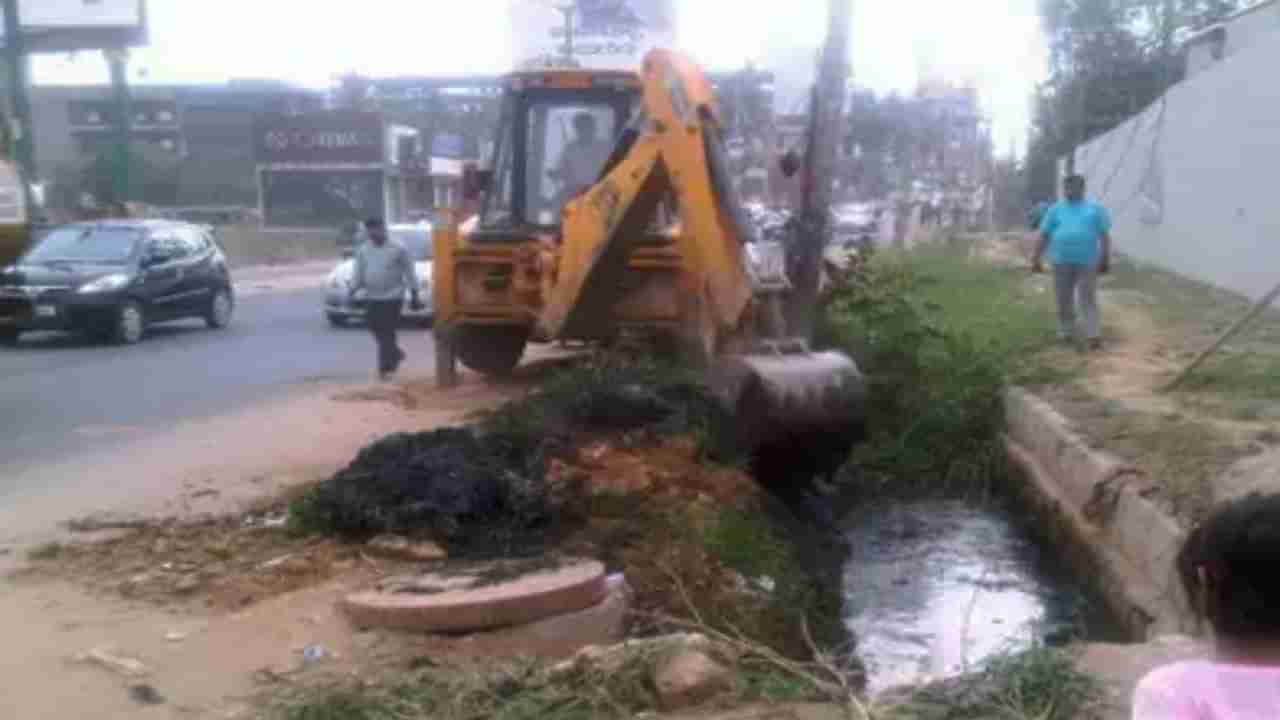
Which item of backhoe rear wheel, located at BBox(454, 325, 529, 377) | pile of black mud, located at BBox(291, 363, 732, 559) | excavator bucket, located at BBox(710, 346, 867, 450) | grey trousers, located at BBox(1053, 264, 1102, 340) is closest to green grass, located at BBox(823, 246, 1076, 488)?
grey trousers, located at BBox(1053, 264, 1102, 340)

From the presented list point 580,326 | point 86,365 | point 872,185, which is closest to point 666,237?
point 580,326

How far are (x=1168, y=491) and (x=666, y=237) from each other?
5000mm

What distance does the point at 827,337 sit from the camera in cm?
1454

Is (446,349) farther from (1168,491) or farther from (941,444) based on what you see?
(1168,491)

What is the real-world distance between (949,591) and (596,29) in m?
29.8

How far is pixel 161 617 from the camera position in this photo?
6.95 metres

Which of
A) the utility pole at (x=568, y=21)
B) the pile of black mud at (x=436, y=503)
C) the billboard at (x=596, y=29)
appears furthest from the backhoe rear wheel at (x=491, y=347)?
the billboard at (x=596, y=29)

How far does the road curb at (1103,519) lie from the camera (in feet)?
26.4

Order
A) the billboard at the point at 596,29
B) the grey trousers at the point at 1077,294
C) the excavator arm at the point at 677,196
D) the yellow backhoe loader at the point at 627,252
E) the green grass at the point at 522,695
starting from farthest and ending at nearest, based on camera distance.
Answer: the billboard at the point at 596,29, the grey trousers at the point at 1077,294, the excavator arm at the point at 677,196, the yellow backhoe loader at the point at 627,252, the green grass at the point at 522,695

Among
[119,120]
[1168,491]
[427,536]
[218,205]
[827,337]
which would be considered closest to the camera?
[427,536]

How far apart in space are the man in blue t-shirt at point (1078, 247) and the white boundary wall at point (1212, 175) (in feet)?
15.5

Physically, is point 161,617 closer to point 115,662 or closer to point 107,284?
point 115,662

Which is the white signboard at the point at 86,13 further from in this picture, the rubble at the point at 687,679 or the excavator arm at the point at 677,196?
the rubble at the point at 687,679

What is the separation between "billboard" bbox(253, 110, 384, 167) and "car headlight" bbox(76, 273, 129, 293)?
4137 cm
